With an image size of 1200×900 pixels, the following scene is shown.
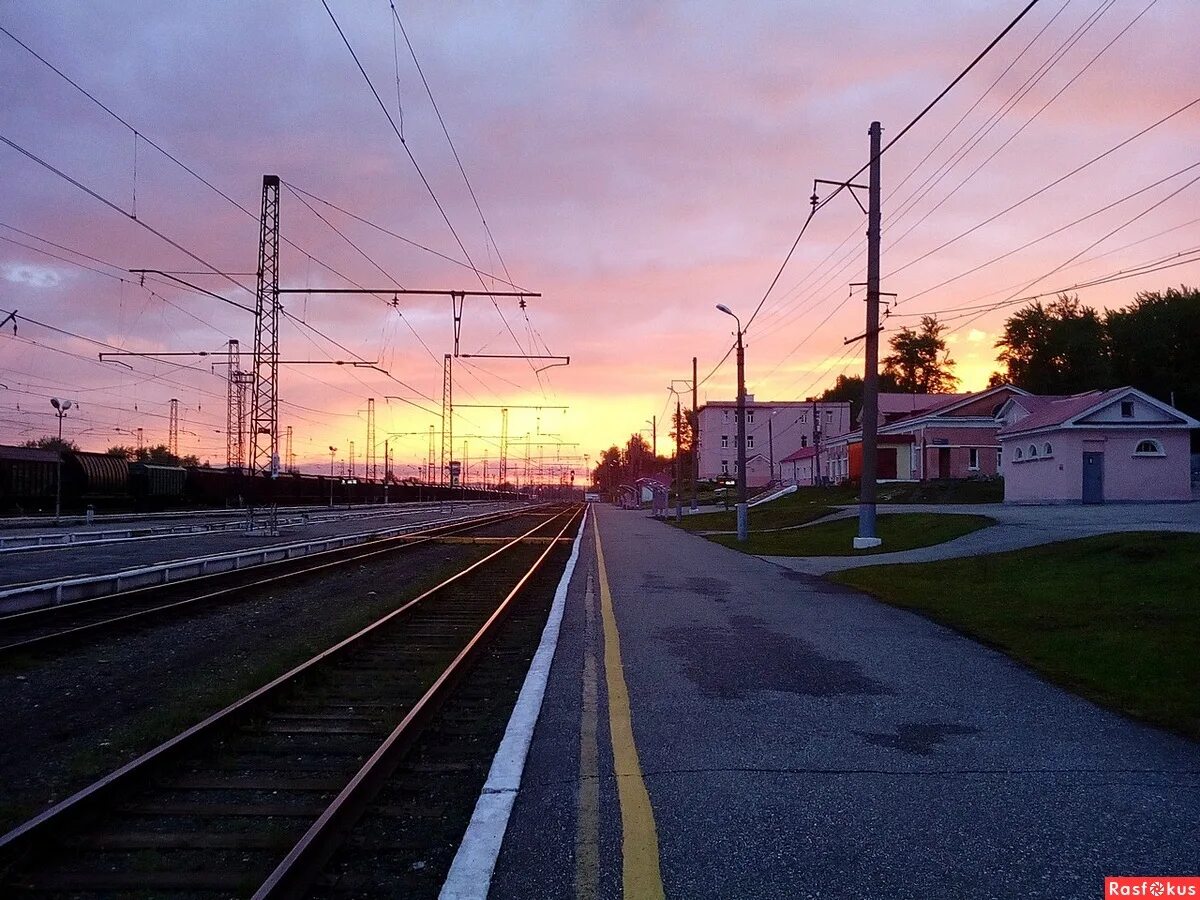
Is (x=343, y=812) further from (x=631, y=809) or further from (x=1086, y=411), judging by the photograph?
(x=1086, y=411)

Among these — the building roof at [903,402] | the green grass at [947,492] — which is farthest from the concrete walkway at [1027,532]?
the building roof at [903,402]

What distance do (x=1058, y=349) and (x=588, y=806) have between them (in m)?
88.8

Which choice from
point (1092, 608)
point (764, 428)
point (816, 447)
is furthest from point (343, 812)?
point (764, 428)

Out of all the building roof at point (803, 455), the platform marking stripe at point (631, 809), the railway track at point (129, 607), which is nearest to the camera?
the platform marking stripe at point (631, 809)

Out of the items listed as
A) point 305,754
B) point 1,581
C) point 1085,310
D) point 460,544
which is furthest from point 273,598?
point 1085,310

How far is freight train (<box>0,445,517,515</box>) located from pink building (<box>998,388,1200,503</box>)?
86.2 feet

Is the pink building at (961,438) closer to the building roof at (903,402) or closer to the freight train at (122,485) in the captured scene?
the building roof at (903,402)

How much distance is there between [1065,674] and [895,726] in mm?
2720

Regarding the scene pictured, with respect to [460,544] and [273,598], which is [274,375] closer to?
[460,544]

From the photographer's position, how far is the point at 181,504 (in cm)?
5369

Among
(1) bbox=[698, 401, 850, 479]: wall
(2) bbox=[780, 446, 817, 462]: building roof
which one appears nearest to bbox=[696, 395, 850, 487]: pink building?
(1) bbox=[698, 401, 850, 479]: wall

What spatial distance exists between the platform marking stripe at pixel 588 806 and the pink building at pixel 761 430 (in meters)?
101

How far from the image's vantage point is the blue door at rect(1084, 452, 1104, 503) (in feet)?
107

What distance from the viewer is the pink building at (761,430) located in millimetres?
109250
